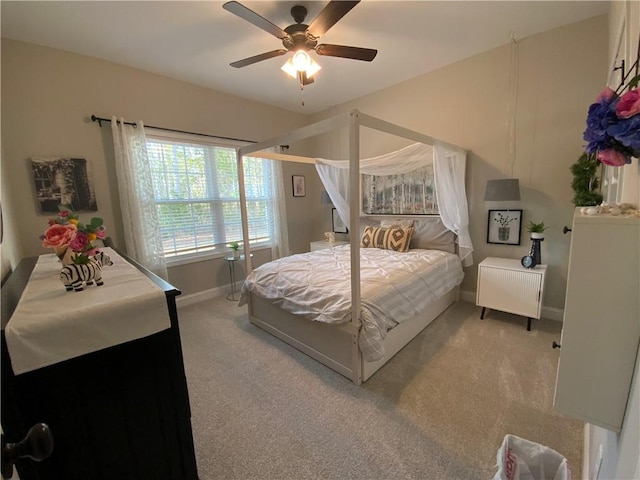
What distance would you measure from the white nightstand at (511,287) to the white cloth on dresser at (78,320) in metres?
2.85

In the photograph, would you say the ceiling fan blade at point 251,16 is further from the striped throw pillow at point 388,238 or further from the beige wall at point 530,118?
the striped throw pillow at point 388,238

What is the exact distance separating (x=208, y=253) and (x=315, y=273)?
197cm

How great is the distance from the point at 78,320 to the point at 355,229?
1.44 m

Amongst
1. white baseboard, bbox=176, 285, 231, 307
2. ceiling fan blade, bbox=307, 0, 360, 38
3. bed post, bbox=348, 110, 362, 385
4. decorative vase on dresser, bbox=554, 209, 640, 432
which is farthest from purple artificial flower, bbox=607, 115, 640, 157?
white baseboard, bbox=176, 285, 231, 307

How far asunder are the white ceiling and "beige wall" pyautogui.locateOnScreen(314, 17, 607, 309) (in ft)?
0.58

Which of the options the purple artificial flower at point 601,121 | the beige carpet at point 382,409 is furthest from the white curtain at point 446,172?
the purple artificial flower at point 601,121

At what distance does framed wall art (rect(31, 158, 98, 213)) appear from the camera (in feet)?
8.24

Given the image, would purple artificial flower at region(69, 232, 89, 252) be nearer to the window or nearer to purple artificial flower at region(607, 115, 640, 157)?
purple artificial flower at region(607, 115, 640, 157)

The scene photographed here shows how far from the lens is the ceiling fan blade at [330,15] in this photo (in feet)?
5.21

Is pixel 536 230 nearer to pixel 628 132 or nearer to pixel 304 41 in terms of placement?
pixel 628 132

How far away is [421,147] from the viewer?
2988 millimetres

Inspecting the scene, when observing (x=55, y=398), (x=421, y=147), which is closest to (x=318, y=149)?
(x=421, y=147)

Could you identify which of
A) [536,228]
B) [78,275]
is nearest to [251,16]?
[78,275]

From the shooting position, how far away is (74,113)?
2.66 m
